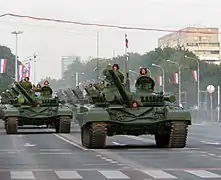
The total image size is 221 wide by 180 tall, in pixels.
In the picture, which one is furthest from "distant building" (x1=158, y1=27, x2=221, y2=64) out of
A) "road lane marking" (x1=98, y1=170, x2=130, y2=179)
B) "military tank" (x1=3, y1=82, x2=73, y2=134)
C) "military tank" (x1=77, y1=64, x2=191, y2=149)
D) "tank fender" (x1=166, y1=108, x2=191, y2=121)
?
"road lane marking" (x1=98, y1=170, x2=130, y2=179)

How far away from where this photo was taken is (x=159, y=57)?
114625mm

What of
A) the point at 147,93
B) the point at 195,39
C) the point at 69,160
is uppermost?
the point at 195,39

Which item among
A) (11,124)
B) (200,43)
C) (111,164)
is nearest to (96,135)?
(111,164)

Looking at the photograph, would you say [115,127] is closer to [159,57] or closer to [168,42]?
[159,57]

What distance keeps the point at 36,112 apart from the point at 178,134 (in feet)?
54.8

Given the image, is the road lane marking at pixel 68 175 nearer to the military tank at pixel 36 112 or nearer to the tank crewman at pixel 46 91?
the military tank at pixel 36 112

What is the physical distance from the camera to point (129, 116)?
24688mm

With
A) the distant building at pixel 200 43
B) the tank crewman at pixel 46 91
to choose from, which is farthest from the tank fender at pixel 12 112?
the distant building at pixel 200 43

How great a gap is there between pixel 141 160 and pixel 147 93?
7.17 meters

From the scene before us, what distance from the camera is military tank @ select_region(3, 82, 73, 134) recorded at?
38750mm

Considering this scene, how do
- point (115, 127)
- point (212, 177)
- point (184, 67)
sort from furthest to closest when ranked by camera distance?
point (184, 67) < point (115, 127) < point (212, 177)

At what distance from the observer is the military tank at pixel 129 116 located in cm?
2377

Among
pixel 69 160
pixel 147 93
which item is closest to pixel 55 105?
pixel 147 93

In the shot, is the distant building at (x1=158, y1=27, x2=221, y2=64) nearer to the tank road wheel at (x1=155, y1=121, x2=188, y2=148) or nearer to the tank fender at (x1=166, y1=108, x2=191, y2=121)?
the tank road wheel at (x1=155, y1=121, x2=188, y2=148)
